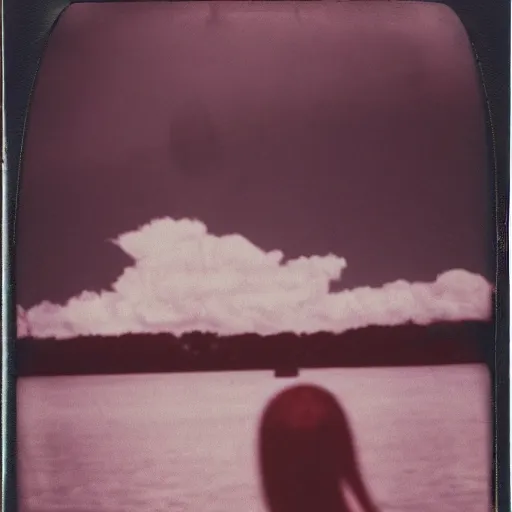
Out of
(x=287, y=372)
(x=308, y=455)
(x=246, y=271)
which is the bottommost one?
(x=308, y=455)

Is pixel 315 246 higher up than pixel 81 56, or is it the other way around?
pixel 81 56

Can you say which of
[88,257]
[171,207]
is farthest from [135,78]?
[88,257]

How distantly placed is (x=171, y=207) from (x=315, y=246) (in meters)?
0.40

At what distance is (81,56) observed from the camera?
1394 millimetres

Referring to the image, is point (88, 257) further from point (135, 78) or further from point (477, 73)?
point (477, 73)

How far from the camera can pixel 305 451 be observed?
1.38 meters

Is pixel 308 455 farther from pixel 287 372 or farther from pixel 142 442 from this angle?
pixel 142 442

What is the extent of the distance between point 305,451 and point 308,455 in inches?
0.5

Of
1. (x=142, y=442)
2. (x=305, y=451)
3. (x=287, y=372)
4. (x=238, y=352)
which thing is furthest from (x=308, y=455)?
(x=142, y=442)

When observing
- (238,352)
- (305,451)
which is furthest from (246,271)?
(305,451)

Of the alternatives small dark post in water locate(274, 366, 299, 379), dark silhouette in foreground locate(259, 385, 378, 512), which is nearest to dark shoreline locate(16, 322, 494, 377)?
small dark post in water locate(274, 366, 299, 379)

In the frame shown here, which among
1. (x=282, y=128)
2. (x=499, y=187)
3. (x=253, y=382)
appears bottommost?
(x=253, y=382)

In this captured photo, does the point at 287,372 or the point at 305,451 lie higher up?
the point at 287,372

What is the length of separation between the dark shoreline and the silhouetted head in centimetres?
10
